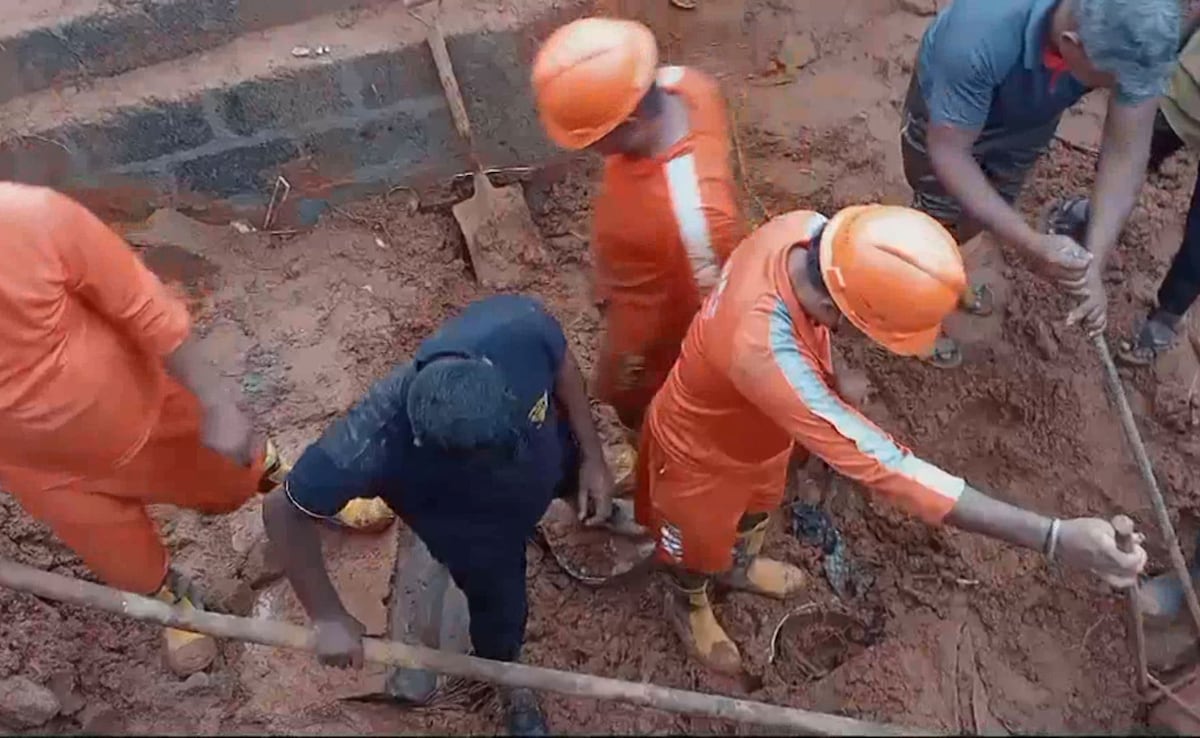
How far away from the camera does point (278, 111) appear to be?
180 inches

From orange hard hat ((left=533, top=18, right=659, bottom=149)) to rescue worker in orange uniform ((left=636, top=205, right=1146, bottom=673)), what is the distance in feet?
1.64

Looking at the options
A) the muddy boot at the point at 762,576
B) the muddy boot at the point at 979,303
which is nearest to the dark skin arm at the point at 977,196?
the muddy boot at the point at 979,303

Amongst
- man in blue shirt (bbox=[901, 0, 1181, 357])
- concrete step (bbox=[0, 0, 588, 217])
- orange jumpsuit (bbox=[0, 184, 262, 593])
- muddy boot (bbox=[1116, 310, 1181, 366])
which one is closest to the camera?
orange jumpsuit (bbox=[0, 184, 262, 593])

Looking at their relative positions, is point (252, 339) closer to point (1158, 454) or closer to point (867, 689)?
point (867, 689)

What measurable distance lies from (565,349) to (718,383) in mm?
384

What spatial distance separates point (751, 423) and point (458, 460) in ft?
2.61

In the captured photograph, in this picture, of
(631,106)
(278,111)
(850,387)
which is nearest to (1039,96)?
(850,387)

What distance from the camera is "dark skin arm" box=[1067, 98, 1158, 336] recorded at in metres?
3.23

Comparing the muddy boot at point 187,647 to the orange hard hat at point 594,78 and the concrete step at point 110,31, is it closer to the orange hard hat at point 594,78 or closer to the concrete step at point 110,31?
the orange hard hat at point 594,78

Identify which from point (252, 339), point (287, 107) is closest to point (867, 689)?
point (252, 339)

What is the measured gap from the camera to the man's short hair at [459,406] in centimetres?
239

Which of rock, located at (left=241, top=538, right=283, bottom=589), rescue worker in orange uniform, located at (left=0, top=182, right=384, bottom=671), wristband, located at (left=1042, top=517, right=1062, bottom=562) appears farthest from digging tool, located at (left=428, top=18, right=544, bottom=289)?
wristband, located at (left=1042, top=517, right=1062, bottom=562)

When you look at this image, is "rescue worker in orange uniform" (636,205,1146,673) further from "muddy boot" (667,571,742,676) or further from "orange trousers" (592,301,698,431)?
"muddy boot" (667,571,742,676)

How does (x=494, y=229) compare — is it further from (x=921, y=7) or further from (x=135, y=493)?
(x=921, y=7)
